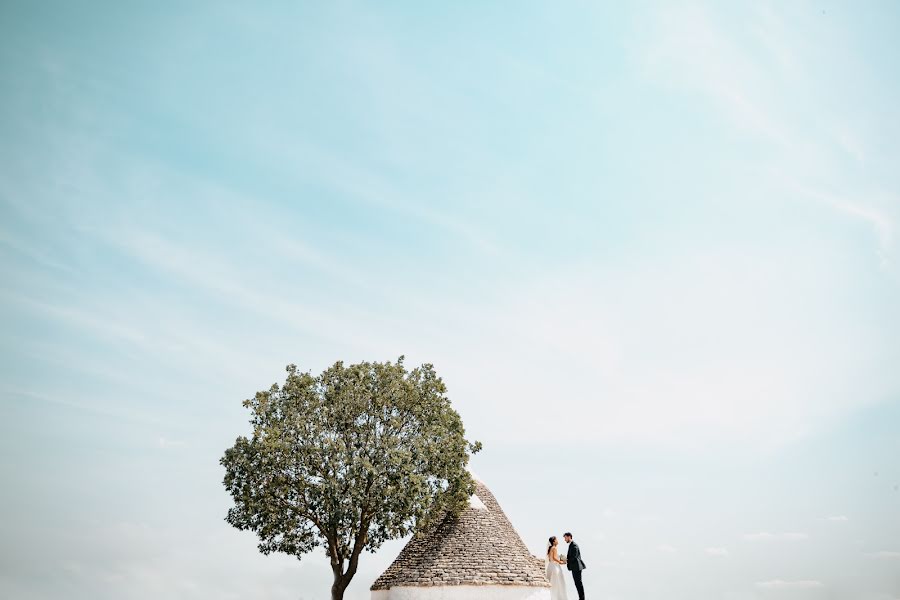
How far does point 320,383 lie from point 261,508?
5887 mm

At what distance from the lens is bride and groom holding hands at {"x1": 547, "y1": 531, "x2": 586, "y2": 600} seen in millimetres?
25688

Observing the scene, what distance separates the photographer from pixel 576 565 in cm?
2570

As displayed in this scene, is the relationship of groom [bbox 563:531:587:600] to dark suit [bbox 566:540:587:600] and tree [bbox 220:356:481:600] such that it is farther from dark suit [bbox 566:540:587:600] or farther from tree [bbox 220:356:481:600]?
tree [bbox 220:356:481:600]

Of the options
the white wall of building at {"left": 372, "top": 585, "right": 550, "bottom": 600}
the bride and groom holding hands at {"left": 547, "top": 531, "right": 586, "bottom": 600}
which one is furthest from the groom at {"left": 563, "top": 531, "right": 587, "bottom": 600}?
the white wall of building at {"left": 372, "top": 585, "right": 550, "bottom": 600}

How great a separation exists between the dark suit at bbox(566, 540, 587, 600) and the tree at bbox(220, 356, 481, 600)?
623cm

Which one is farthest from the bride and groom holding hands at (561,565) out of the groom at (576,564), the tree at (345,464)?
the tree at (345,464)

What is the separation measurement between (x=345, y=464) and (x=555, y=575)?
31.5 ft

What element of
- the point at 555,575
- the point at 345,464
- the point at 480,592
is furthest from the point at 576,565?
the point at 345,464

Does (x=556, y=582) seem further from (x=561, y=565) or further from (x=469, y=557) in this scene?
(x=469, y=557)

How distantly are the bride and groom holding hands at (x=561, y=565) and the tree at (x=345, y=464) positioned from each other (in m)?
5.18


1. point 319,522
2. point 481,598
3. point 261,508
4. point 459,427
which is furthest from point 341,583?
point 459,427

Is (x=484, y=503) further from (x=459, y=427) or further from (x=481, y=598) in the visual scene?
(x=481, y=598)

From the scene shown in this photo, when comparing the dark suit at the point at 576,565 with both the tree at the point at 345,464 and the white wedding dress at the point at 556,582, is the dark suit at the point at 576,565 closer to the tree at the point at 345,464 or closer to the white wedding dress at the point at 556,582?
the white wedding dress at the point at 556,582

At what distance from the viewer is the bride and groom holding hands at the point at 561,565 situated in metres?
25.7
